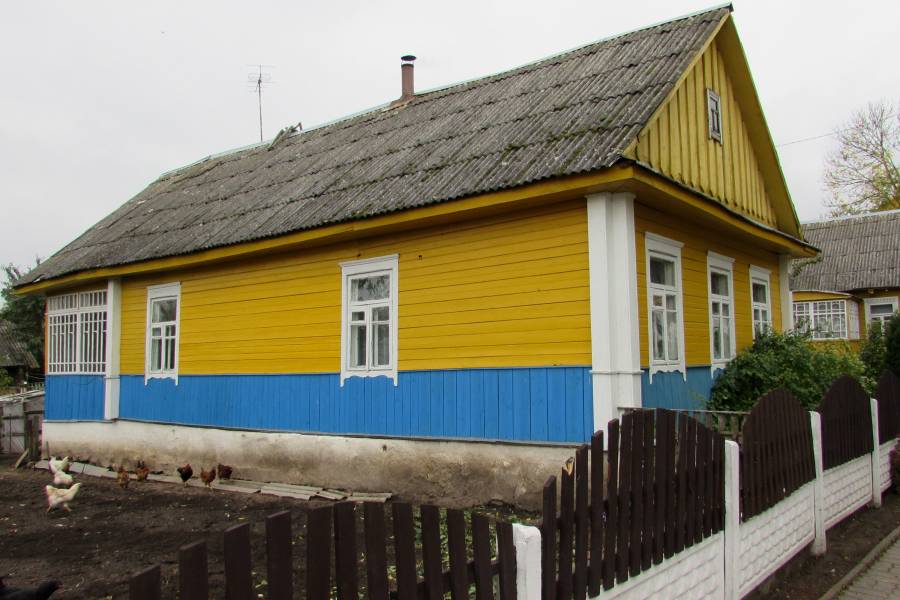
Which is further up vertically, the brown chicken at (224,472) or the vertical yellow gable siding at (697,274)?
the vertical yellow gable siding at (697,274)

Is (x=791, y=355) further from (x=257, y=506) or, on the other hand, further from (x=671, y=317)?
(x=257, y=506)

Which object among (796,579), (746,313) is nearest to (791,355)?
(746,313)

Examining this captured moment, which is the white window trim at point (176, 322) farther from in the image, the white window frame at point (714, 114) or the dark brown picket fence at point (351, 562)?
the dark brown picket fence at point (351, 562)

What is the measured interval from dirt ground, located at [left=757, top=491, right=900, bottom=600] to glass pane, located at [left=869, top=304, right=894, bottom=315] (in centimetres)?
1849

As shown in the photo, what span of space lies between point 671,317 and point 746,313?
304 centimetres

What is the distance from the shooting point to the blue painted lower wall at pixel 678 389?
327 inches

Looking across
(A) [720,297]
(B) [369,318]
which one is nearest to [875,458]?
(A) [720,297]

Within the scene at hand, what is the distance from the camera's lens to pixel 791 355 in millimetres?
9984

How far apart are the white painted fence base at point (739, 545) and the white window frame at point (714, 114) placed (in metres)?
4.79

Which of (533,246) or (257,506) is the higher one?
(533,246)

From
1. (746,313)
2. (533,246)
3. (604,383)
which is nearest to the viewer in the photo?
(604,383)

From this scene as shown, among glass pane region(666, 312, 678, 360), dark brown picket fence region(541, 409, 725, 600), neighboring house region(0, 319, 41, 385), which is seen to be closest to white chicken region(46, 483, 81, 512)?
dark brown picket fence region(541, 409, 725, 600)

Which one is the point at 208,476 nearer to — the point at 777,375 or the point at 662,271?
the point at 662,271

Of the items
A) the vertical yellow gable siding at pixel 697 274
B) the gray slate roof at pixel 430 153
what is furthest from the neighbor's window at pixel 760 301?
the gray slate roof at pixel 430 153
